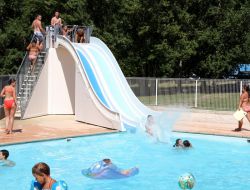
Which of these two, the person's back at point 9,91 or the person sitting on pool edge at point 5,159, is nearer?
the person sitting on pool edge at point 5,159

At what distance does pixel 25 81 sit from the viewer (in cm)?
2011

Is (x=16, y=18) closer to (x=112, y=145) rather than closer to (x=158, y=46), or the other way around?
(x=158, y=46)

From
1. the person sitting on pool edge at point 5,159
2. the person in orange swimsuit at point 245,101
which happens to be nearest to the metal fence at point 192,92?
the person in orange swimsuit at point 245,101

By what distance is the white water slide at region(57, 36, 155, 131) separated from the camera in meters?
17.9

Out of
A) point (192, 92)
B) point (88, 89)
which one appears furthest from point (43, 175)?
point (192, 92)

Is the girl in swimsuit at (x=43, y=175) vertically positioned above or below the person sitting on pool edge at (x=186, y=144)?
above

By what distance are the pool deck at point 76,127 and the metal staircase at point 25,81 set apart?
856 millimetres

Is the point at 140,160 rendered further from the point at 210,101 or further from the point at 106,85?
the point at 210,101

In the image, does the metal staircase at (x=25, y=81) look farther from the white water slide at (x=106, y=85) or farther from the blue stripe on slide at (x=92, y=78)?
the blue stripe on slide at (x=92, y=78)

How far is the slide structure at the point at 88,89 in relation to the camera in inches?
706

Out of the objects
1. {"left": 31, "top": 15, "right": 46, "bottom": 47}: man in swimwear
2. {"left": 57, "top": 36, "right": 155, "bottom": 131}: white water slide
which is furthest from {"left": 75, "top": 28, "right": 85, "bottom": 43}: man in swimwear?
{"left": 31, "top": 15, "right": 46, "bottom": 47}: man in swimwear

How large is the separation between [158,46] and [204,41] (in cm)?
340

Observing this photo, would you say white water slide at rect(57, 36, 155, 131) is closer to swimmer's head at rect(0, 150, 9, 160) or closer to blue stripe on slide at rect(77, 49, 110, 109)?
blue stripe on slide at rect(77, 49, 110, 109)

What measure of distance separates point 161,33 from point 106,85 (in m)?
13.4
